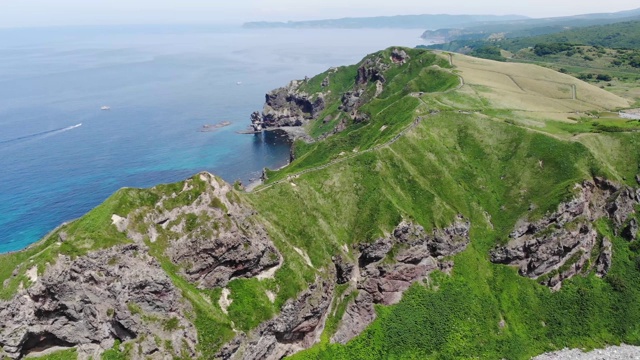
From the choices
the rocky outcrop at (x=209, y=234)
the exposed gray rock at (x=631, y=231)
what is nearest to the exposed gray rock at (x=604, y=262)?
the exposed gray rock at (x=631, y=231)

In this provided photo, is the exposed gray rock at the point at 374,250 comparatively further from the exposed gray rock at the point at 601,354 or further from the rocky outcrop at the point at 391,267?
the exposed gray rock at the point at 601,354

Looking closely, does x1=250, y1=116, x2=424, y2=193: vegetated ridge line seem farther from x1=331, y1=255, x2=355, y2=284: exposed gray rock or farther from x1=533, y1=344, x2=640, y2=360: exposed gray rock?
x1=533, y1=344, x2=640, y2=360: exposed gray rock

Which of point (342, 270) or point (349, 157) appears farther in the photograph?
point (349, 157)

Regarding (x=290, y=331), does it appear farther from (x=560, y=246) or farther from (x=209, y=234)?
(x=560, y=246)

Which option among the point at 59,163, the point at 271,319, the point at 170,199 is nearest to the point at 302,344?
the point at 271,319

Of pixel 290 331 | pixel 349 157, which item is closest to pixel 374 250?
pixel 290 331
